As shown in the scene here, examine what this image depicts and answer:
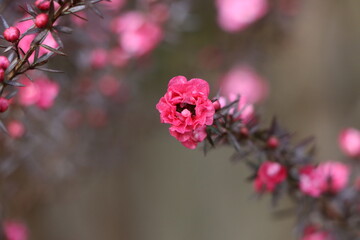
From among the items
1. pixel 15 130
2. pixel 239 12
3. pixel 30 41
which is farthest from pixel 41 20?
pixel 239 12

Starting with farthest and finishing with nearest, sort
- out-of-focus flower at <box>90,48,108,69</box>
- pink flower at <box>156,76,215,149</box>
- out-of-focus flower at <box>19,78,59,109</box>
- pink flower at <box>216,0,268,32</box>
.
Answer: pink flower at <box>216,0,268,32</box>
out-of-focus flower at <box>90,48,108,69</box>
out-of-focus flower at <box>19,78,59,109</box>
pink flower at <box>156,76,215,149</box>

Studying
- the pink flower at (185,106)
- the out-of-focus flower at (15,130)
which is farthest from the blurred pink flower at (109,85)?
the pink flower at (185,106)

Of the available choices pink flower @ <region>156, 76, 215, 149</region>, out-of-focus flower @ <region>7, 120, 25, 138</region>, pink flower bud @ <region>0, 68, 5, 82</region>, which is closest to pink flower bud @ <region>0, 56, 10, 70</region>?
pink flower bud @ <region>0, 68, 5, 82</region>

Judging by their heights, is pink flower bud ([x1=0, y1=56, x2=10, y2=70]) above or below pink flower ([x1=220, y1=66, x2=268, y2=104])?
below

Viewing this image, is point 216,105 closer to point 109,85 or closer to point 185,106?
point 185,106

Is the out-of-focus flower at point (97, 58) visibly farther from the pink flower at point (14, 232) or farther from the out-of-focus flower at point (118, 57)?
the pink flower at point (14, 232)

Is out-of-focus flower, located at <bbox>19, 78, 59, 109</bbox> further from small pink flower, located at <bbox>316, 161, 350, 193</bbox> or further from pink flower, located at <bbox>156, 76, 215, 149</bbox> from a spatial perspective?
small pink flower, located at <bbox>316, 161, 350, 193</bbox>
